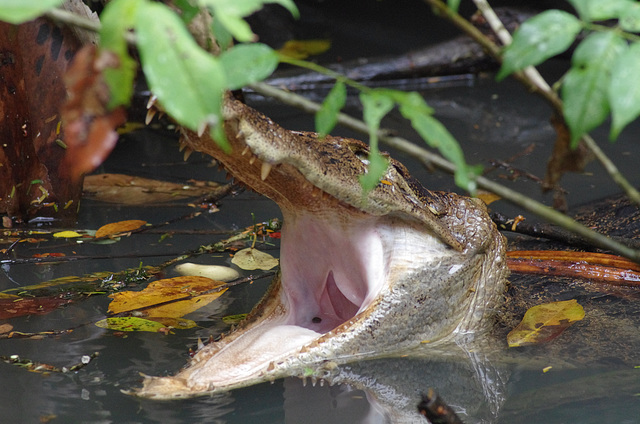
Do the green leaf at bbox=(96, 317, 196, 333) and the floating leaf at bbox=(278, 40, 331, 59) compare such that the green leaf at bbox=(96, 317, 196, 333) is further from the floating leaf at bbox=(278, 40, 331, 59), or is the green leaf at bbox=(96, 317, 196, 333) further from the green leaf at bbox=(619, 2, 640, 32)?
the floating leaf at bbox=(278, 40, 331, 59)

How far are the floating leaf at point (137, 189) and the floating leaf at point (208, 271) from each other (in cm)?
98

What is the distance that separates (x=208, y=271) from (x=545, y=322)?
60.9 inches

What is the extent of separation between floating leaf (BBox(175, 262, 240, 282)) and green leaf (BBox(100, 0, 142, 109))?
2.46 m

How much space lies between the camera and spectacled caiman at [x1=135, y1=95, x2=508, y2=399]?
1961 millimetres

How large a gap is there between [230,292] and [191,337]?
589 mm

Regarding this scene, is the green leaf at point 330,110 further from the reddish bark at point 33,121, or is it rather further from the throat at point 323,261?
the reddish bark at point 33,121

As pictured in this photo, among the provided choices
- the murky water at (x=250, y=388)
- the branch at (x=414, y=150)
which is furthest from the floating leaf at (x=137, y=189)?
the branch at (x=414, y=150)

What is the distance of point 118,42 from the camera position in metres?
0.76

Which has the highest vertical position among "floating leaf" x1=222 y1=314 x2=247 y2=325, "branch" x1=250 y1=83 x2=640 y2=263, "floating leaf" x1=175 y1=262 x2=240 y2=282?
"branch" x1=250 y1=83 x2=640 y2=263

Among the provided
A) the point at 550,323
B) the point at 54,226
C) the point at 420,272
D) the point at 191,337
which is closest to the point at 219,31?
the point at 420,272

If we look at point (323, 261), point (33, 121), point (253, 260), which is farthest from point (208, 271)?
point (33, 121)

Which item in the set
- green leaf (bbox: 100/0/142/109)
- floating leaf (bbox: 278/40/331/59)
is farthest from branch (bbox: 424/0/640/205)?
floating leaf (bbox: 278/40/331/59)

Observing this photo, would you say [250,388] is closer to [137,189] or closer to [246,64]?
[246,64]

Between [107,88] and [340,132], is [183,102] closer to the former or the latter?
[107,88]
